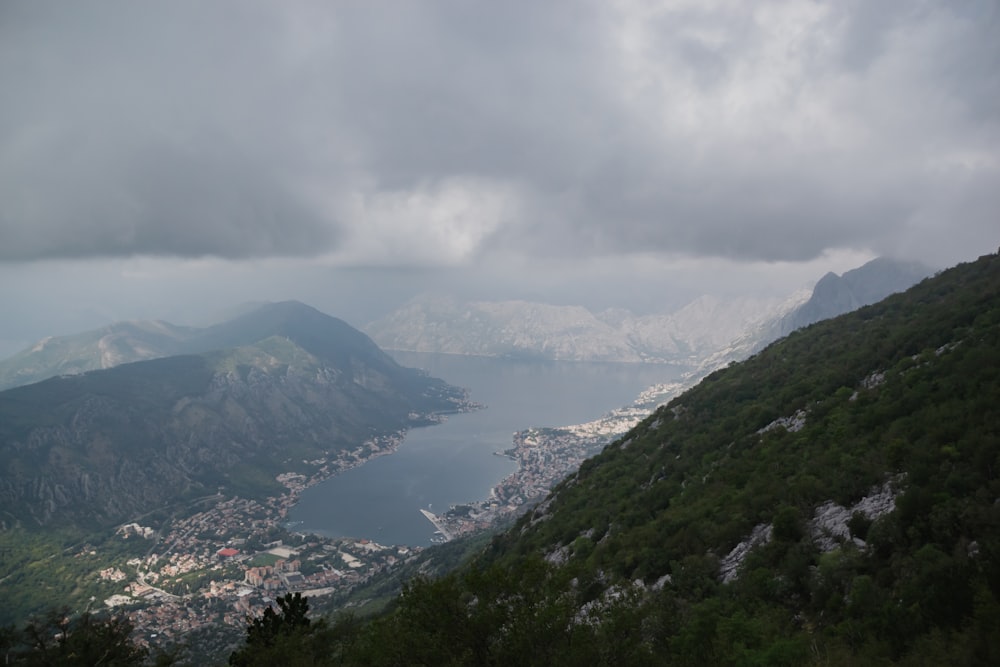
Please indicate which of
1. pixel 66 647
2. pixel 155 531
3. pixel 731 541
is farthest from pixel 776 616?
pixel 155 531

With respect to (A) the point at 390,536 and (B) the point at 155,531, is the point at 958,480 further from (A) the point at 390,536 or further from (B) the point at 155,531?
(B) the point at 155,531

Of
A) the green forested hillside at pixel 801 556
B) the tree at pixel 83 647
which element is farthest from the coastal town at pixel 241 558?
the green forested hillside at pixel 801 556

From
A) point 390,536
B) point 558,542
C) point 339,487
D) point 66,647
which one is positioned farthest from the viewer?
point 339,487

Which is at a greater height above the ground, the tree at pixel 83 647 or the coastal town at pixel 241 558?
the tree at pixel 83 647

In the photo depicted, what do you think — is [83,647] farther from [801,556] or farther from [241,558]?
[241,558]

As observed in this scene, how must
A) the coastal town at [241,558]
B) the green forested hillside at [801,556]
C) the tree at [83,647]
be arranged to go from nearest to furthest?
the green forested hillside at [801,556] → the tree at [83,647] → the coastal town at [241,558]

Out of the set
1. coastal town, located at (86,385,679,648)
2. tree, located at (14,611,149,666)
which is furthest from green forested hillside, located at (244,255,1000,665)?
coastal town, located at (86,385,679,648)

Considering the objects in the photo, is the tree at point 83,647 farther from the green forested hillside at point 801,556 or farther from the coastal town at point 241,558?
the coastal town at point 241,558
